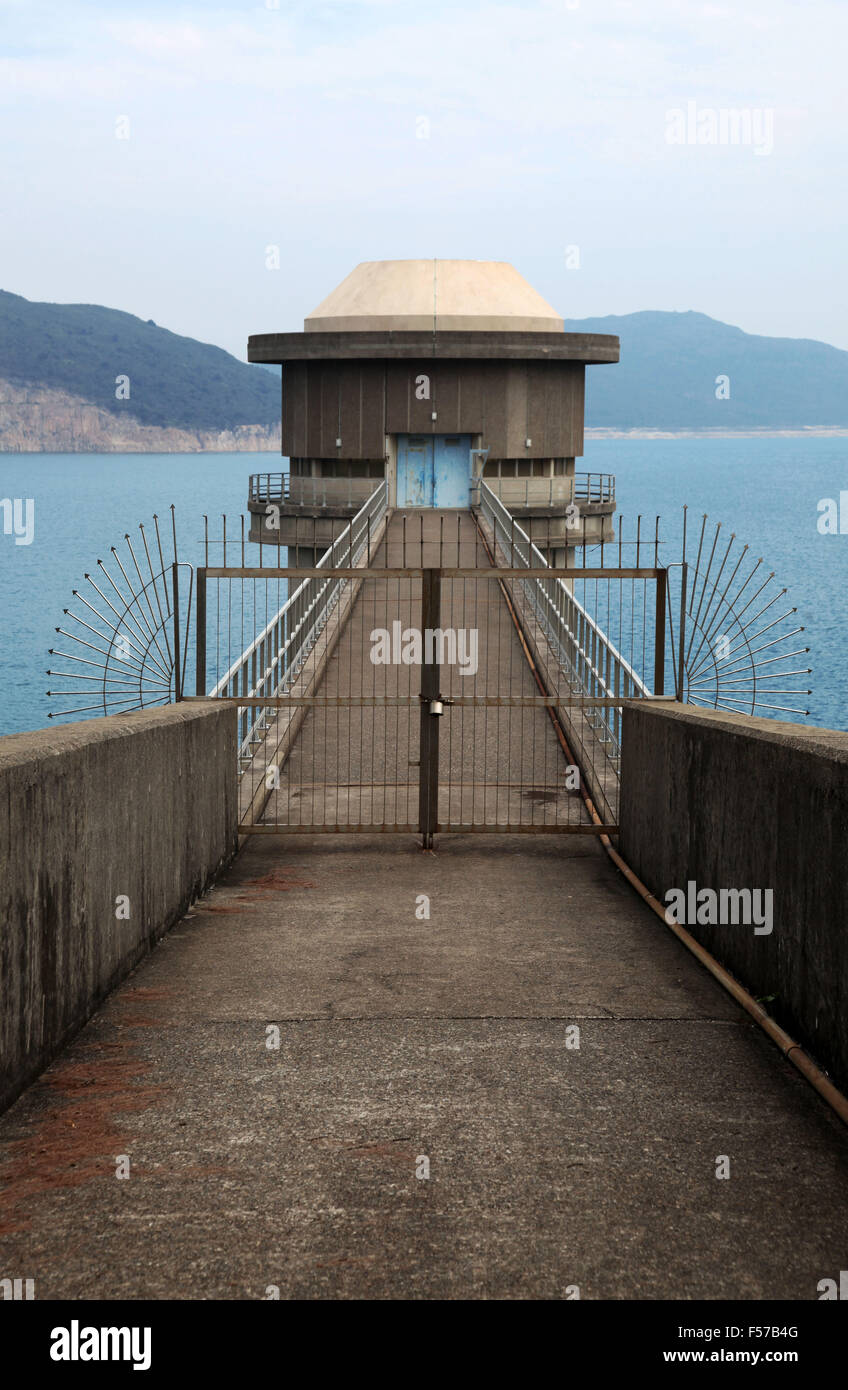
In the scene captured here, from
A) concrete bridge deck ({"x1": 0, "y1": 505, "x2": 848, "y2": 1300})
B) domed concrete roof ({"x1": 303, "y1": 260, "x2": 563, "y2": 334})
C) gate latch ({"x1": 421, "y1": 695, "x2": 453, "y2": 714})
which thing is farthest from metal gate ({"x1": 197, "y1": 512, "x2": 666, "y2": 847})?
domed concrete roof ({"x1": 303, "y1": 260, "x2": 563, "y2": 334})

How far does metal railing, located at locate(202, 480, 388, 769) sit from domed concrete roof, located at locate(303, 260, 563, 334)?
22.7 m

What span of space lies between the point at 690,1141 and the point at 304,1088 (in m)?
1.53

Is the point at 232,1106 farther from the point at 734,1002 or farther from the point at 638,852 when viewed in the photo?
the point at 638,852

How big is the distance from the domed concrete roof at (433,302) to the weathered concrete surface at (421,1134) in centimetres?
4383

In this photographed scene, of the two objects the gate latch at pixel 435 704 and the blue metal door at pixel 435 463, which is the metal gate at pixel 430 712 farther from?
the blue metal door at pixel 435 463

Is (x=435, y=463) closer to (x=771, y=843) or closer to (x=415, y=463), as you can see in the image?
(x=415, y=463)

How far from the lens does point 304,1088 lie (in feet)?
19.8

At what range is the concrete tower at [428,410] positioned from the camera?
49.2 meters

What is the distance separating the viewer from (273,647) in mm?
15570

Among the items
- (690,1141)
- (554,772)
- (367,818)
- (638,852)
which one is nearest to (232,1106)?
(690,1141)

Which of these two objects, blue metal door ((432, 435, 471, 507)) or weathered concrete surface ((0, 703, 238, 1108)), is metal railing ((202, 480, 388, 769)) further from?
blue metal door ((432, 435, 471, 507))

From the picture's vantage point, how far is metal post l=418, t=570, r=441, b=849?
1168 cm

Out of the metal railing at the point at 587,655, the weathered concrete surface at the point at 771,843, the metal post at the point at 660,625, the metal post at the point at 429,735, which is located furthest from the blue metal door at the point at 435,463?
the weathered concrete surface at the point at 771,843

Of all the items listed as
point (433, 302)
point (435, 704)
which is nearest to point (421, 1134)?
point (435, 704)
